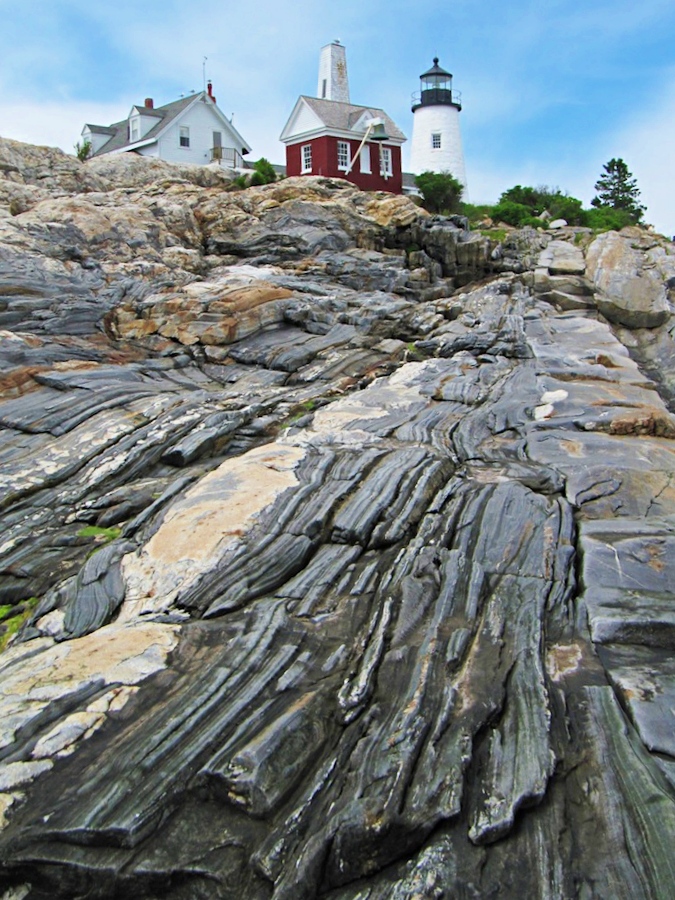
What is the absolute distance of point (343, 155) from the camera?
171 feet

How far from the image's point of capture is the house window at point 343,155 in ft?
171

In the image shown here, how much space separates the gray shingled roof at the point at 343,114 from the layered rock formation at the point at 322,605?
1367 inches

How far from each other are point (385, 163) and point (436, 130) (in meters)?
18.1

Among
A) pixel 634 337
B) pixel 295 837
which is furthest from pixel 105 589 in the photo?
pixel 634 337

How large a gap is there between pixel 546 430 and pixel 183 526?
8.26m

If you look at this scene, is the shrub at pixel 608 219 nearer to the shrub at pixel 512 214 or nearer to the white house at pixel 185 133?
the shrub at pixel 512 214

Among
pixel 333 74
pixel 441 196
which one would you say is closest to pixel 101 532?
pixel 441 196

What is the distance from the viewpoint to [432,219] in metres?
35.1

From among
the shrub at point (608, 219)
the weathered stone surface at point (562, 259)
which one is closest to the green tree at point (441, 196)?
the shrub at point (608, 219)

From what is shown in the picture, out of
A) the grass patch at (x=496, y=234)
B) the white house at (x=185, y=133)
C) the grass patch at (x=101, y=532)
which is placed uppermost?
the white house at (x=185, y=133)

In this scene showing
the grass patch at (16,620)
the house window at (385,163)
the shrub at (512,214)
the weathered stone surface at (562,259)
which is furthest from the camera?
the house window at (385,163)

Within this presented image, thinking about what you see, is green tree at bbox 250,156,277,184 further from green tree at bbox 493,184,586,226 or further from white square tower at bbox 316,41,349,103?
white square tower at bbox 316,41,349,103

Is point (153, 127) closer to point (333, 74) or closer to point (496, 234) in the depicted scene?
point (333, 74)

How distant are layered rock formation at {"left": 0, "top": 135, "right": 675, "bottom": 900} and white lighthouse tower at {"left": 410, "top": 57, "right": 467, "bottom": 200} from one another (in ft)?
161
